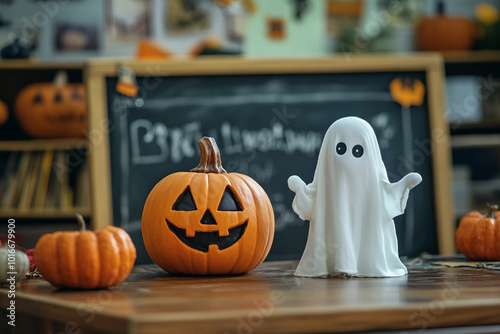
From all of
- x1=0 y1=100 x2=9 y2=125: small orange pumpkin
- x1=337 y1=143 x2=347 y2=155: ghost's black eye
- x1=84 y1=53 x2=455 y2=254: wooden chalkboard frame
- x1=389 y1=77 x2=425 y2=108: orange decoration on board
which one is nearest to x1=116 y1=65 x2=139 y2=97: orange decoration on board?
x1=84 y1=53 x2=455 y2=254: wooden chalkboard frame

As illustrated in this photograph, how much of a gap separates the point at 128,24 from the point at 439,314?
10.7 feet

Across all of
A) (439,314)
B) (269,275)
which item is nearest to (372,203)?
(269,275)

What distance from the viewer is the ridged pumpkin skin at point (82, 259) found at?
1.09 metres

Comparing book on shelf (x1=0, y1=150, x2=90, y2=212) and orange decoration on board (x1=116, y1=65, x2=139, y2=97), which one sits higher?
orange decoration on board (x1=116, y1=65, x2=139, y2=97)

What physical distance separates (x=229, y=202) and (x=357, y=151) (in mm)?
257

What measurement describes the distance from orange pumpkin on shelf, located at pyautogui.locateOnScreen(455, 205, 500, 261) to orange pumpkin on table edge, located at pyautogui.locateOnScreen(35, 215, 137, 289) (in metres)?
0.75

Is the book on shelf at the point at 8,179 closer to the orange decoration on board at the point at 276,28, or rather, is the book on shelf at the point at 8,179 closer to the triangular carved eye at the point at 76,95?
the triangular carved eye at the point at 76,95

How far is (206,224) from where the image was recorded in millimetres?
1309

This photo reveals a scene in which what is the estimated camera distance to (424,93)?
2.40 meters

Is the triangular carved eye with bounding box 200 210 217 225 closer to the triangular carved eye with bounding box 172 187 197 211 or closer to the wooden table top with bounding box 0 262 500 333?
the triangular carved eye with bounding box 172 187 197 211

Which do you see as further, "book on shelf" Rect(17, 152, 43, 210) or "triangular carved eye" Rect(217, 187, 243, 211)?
"book on shelf" Rect(17, 152, 43, 210)

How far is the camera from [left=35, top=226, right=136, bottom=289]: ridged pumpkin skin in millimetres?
1087

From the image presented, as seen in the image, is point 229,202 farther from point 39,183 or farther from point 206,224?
point 39,183

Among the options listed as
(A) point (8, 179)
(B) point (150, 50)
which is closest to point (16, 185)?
(A) point (8, 179)
